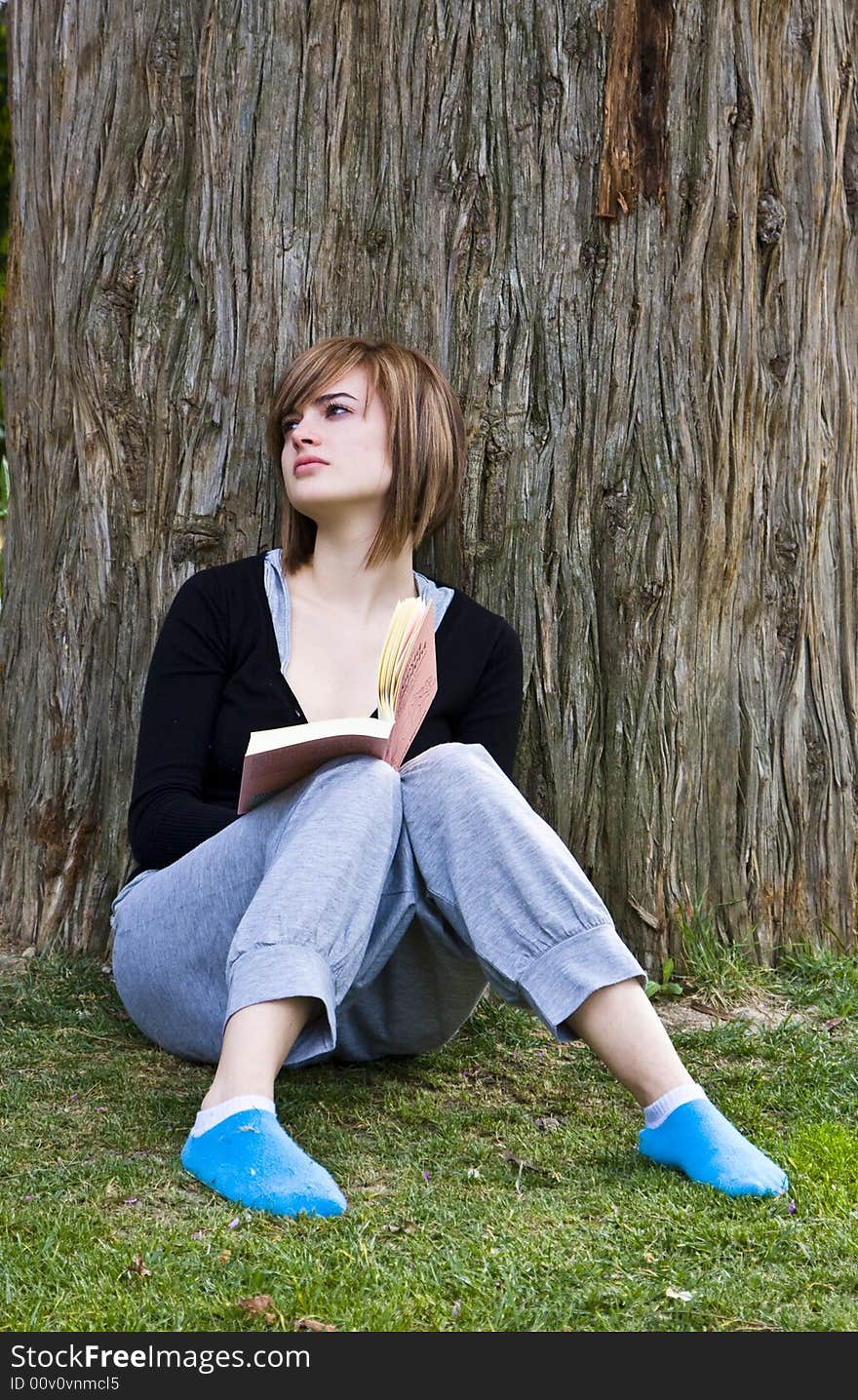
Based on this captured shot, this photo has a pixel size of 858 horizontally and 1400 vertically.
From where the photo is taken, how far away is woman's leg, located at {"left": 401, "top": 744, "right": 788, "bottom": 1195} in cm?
236

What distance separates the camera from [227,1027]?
2.34 metres

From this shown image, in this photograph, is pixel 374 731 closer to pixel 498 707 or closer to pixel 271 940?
pixel 271 940

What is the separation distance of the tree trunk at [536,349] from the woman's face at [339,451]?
297 mm

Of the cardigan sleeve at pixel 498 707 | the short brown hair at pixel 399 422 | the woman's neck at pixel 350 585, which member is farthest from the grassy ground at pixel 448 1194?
the short brown hair at pixel 399 422

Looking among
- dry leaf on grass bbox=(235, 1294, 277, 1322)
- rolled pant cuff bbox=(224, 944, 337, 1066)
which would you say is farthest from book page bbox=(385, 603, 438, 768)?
dry leaf on grass bbox=(235, 1294, 277, 1322)

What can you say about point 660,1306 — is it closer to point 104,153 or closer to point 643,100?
point 643,100

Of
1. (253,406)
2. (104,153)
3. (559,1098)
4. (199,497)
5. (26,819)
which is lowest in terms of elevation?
(559,1098)

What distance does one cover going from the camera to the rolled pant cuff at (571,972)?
7.77 feet

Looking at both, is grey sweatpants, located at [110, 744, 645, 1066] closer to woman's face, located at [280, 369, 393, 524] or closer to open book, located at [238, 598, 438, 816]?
open book, located at [238, 598, 438, 816]

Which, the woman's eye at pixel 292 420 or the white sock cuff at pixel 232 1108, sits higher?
the woman's eye at pixel 292 420

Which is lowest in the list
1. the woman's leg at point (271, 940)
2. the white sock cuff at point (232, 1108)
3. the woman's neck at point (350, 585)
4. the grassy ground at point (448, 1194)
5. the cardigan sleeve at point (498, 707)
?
the grassy ground at point (448, 1194)

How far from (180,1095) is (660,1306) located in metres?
1.15

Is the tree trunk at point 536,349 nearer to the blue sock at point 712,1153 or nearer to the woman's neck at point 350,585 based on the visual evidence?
the woman's neck at point 350,585

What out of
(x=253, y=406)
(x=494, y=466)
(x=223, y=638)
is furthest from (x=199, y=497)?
(x=494, y=466)
